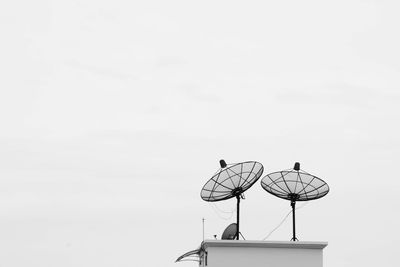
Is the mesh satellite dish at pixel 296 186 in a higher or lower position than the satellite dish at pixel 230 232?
higher

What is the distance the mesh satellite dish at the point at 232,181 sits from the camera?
42.9 m

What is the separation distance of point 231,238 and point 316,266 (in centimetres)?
424

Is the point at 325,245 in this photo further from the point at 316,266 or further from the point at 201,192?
the point at 201,192

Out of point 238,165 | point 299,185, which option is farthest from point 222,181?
point 299,185

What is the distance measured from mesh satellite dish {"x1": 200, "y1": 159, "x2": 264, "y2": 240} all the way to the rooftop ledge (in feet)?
4.11

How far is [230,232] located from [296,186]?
419 cm

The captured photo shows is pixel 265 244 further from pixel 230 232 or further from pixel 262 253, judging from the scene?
pixel 230 232

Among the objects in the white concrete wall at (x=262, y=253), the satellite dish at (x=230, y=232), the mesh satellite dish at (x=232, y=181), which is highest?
the mesh satellite dish at (x=232, y=181)

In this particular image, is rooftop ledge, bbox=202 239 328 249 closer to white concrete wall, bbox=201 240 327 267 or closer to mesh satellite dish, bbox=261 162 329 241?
white concrete wall, bbox=201 240 327 267

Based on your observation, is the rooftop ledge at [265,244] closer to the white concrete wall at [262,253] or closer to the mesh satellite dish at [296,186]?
the white concrete wall at [262,253]

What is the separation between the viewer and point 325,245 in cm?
4206

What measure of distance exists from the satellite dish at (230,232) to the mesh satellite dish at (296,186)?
2.83 meters

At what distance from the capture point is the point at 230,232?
43.4m

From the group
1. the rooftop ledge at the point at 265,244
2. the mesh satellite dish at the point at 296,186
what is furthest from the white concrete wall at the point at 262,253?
the mesh satellite dish at the point at 296,186
